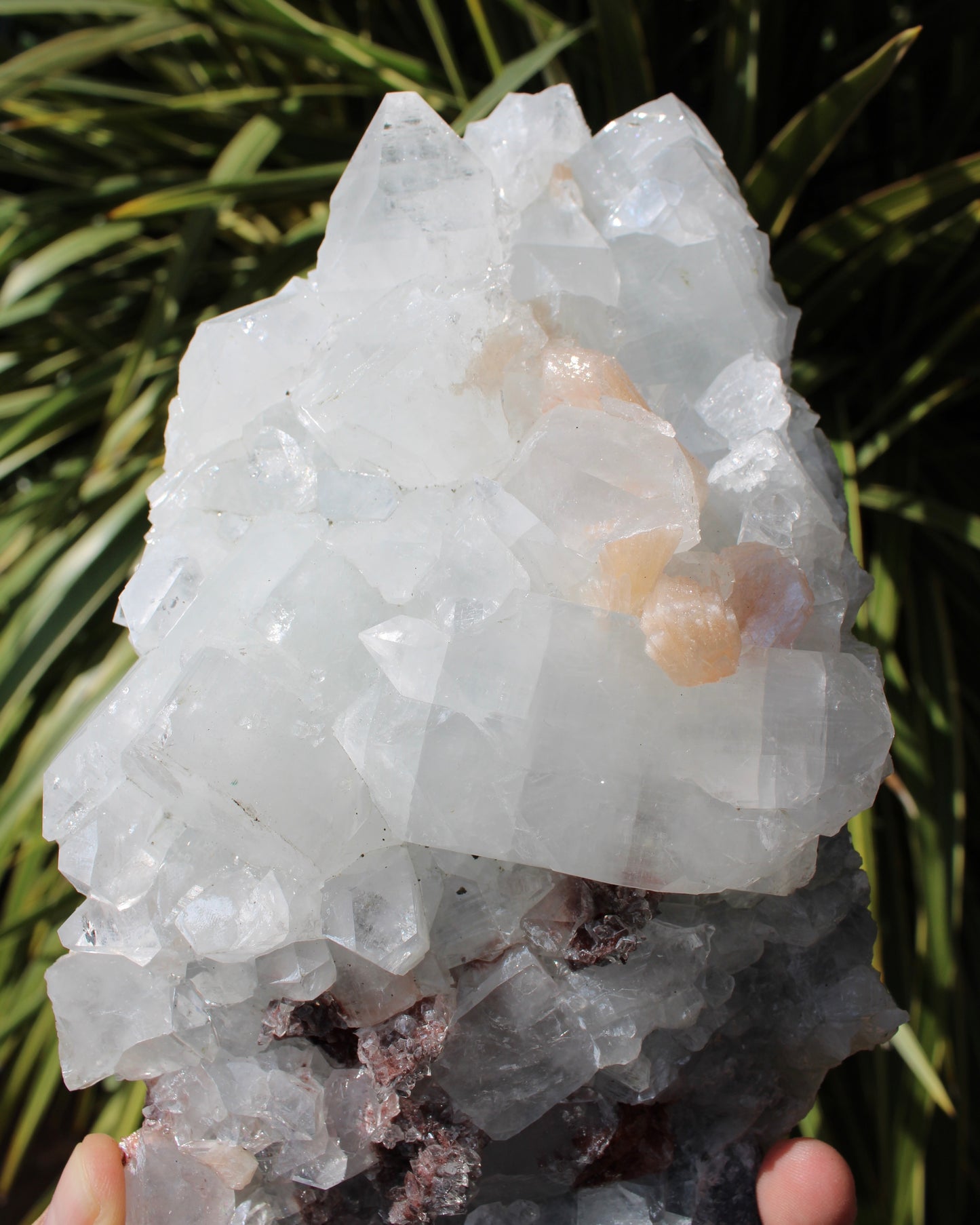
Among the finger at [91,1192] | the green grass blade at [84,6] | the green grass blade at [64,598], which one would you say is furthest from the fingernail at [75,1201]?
the green grass blade at [84,6]

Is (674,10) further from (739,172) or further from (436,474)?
(436,474)

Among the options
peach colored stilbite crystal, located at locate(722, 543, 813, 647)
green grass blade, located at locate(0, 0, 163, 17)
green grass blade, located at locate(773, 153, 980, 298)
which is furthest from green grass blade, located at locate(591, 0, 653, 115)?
peach colored stilbite crystal, located at locate(722, 543, 813, 647)

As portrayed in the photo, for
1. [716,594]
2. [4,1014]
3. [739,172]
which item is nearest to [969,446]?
[739,172]

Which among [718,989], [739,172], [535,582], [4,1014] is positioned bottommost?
[4,1014]

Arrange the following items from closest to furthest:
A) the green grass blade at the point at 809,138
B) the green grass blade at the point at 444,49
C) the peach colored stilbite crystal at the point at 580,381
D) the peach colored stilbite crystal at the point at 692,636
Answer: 1. the peach colored stilbite crystal at the point at 692,636
2. the peach colored stilbite crystal at the point at 580,381
3. the green grass blade at the point at 809,138
4. the green grass blade at the point at 444,49

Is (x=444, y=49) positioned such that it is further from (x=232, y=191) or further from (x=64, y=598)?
(x=64, y=598)

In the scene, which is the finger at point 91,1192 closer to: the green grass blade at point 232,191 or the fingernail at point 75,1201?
the fingernail at point 75,1201

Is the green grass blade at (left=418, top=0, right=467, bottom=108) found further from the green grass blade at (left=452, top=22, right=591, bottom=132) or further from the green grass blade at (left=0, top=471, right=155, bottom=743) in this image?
the green grass blade at (left=0, top=471, right=155, bottom=743)
